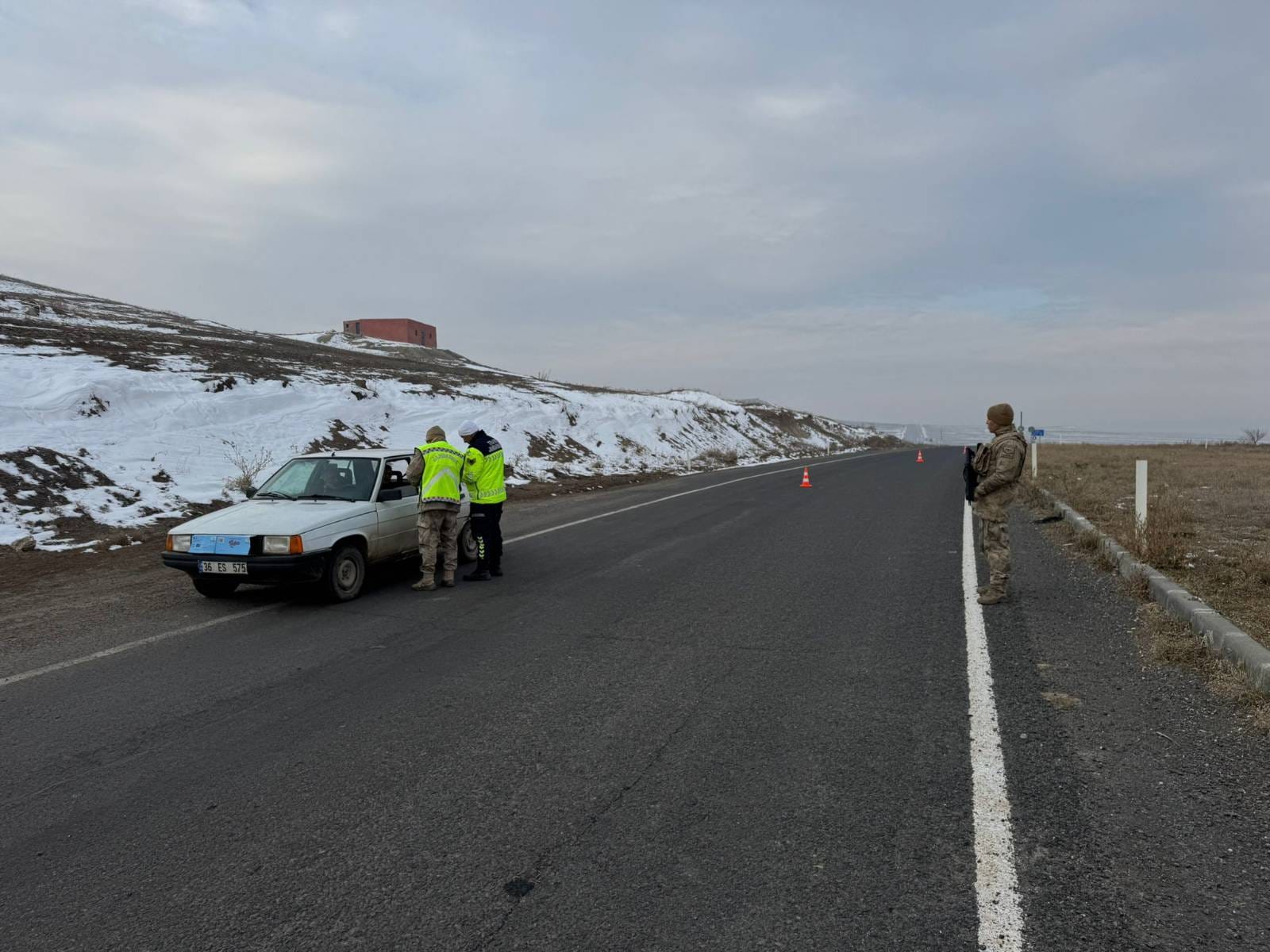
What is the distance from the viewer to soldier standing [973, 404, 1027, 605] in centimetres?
685

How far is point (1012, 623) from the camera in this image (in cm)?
612

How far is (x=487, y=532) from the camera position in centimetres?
817

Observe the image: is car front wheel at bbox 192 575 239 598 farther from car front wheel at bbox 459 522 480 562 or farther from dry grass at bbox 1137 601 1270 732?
dry grass at bbox 1137 601 1270 732

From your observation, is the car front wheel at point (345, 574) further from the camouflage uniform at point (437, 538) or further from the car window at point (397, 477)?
the car window at point (397, 477)

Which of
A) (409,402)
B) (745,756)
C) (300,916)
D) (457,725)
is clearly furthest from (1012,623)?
(409,402)

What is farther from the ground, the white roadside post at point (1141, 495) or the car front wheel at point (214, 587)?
the white roadside post at point (1141, 495)

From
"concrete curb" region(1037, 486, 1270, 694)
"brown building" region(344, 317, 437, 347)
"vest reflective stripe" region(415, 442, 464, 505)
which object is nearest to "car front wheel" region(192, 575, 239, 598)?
"vest reflective stripe" region(415, 442, 464, 505)

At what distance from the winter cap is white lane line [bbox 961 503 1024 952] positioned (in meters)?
2.83

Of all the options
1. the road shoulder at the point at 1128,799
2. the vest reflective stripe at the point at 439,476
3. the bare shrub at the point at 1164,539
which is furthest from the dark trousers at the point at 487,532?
the bare shrub at the point at 1164,539

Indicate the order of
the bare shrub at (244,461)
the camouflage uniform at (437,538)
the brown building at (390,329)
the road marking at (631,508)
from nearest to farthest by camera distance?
1. the camouflage uniform at (437,538)
2. the road marking at (631,508)
3. the bare shrub at (244,461)
4. the brown building at (390,329)

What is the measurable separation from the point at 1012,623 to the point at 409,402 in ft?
65.2

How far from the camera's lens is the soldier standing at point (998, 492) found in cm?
685

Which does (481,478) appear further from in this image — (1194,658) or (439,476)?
(1194,658)

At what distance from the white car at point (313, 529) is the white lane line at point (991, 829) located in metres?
5.42
